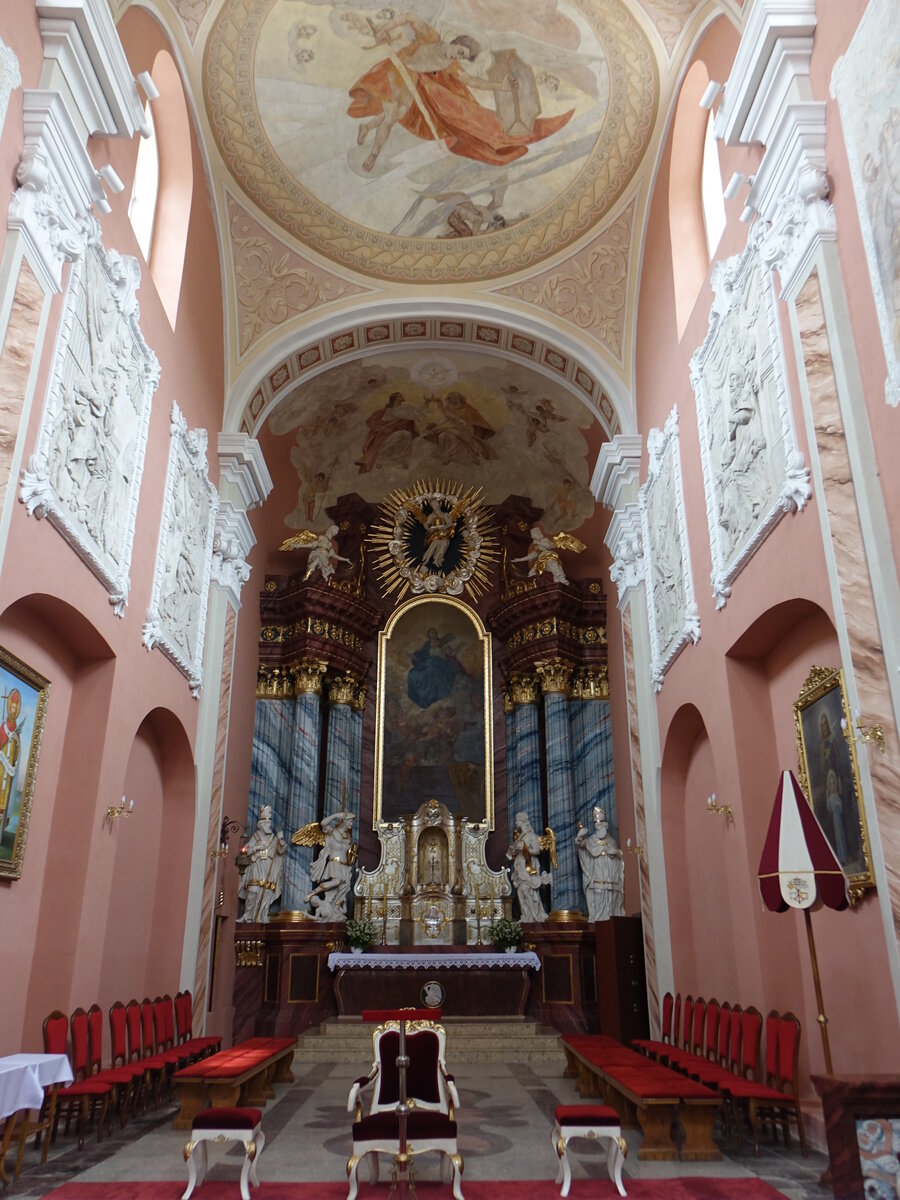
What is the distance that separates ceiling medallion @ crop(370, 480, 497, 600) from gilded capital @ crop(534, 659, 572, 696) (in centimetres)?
214

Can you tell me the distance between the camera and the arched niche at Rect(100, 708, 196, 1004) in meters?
9.56

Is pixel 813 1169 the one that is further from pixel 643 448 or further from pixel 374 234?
pixel 374 234

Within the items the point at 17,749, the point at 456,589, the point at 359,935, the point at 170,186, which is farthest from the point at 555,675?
the point at 17,749

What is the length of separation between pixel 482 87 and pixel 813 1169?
1084cm

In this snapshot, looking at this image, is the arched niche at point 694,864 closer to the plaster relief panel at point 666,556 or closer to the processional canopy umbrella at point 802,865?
the plaster relief panel at point 666,556

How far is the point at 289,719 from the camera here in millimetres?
15469

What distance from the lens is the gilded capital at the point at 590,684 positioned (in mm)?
15633

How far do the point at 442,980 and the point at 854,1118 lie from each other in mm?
9026

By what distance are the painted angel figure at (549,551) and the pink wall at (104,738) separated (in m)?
6.54

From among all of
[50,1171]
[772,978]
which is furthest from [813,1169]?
[50,1171]

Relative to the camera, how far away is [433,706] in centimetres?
1634

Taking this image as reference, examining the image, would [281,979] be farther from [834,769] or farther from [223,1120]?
[834,769]

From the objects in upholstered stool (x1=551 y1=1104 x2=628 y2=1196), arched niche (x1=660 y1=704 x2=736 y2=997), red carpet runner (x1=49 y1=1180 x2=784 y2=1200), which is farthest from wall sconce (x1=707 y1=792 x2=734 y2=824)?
upholstered stool (x1=551 y1=1104 x2=628 y2=1196)

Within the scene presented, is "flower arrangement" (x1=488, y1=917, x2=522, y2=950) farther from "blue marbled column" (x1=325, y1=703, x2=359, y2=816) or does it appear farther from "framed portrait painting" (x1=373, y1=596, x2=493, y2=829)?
"blue marbled column" (x1=325, y1=703, x2=359, y2=816)
